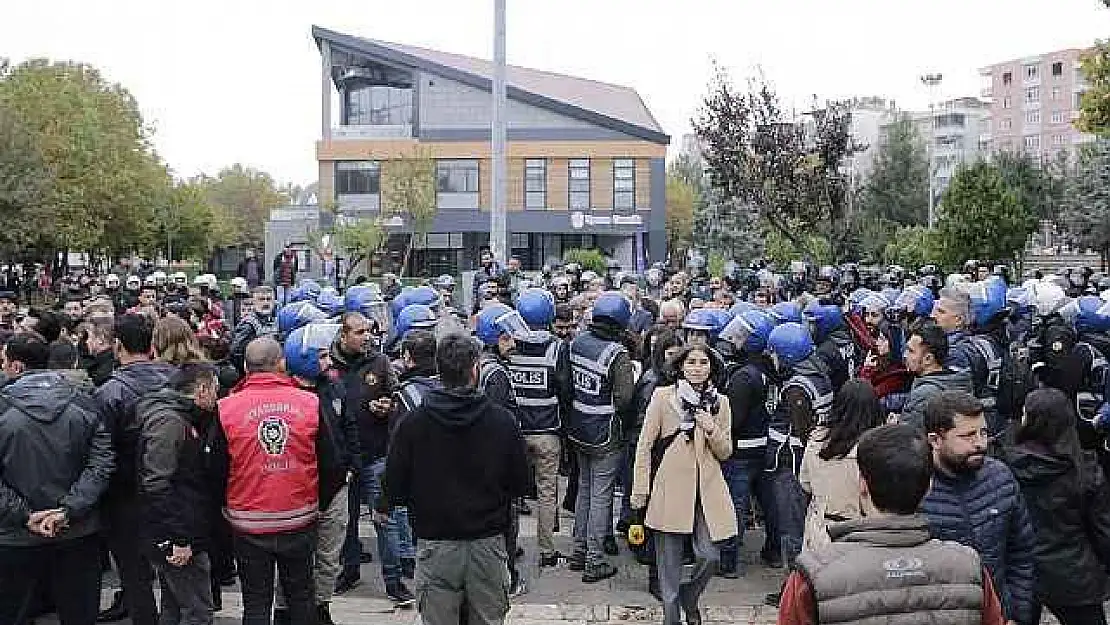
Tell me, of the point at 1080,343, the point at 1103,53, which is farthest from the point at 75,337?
the point at 1103,53

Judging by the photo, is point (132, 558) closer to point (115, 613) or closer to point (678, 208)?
point (115, 613)

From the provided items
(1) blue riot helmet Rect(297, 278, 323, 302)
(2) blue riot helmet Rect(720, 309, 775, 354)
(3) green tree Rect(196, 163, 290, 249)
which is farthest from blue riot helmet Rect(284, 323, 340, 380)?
(3) green tree Rect(196, 163, 290, 249)

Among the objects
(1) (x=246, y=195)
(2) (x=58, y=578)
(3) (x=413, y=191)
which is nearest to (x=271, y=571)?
(2) (x=58, y=578)

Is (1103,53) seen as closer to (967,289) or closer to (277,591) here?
(967,289)

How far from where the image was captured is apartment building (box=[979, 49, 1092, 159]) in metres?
117

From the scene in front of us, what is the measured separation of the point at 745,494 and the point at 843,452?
300 centimetres

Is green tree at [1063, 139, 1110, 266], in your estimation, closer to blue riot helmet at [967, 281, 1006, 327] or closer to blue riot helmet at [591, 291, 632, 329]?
blue riot helmet at [967, 281, 1006, 327]

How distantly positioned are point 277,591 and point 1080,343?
589cm

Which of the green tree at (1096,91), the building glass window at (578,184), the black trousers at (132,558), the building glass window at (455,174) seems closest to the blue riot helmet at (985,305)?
the black trousers at (132,558)

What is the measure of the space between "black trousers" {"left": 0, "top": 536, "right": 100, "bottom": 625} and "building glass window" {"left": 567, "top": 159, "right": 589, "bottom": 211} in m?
51.1

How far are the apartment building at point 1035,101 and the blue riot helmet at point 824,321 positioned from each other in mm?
113846

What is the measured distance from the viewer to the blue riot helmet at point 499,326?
8062 mm

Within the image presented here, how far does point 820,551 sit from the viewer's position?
3.12 metres

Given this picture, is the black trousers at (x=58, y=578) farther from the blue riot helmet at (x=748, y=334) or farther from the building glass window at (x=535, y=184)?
the building glass window at (x=535, y=184)
